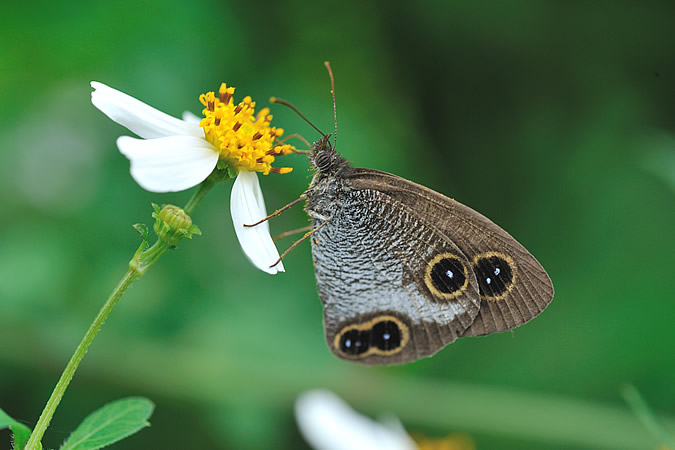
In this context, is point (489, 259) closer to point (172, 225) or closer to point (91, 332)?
point (172, 225)

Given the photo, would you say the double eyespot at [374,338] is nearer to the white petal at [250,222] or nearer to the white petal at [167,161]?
the white petal at [250,222]

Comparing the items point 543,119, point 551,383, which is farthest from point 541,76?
point 551,383

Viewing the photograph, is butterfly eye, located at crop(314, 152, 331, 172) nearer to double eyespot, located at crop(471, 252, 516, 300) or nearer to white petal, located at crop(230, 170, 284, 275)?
white petal, located at crop(230, 170, 284, 275)

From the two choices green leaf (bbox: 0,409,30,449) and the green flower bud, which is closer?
green leaf (bbox: 0,409,30,449)

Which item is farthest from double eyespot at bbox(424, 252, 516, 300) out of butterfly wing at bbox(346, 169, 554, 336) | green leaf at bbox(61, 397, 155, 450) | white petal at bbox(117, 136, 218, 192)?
green leaf at bbox(61, 397, 155, 450)

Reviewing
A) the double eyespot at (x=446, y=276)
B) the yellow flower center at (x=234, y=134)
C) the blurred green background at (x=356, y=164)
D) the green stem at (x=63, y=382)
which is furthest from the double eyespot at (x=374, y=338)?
the blurred green background at (x=356, y=164)

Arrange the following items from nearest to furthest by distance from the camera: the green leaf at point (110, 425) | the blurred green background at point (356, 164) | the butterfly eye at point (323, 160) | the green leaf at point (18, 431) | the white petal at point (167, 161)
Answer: the green leaf at point (18, 431) < the green leaf at point (110, 425) < the white petal at point (167, 161) < the butterfly eye at point (323, 160) < the blurred green background at point (356, 164)

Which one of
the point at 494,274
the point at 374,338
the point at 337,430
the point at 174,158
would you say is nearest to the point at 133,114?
the point at 174,158
